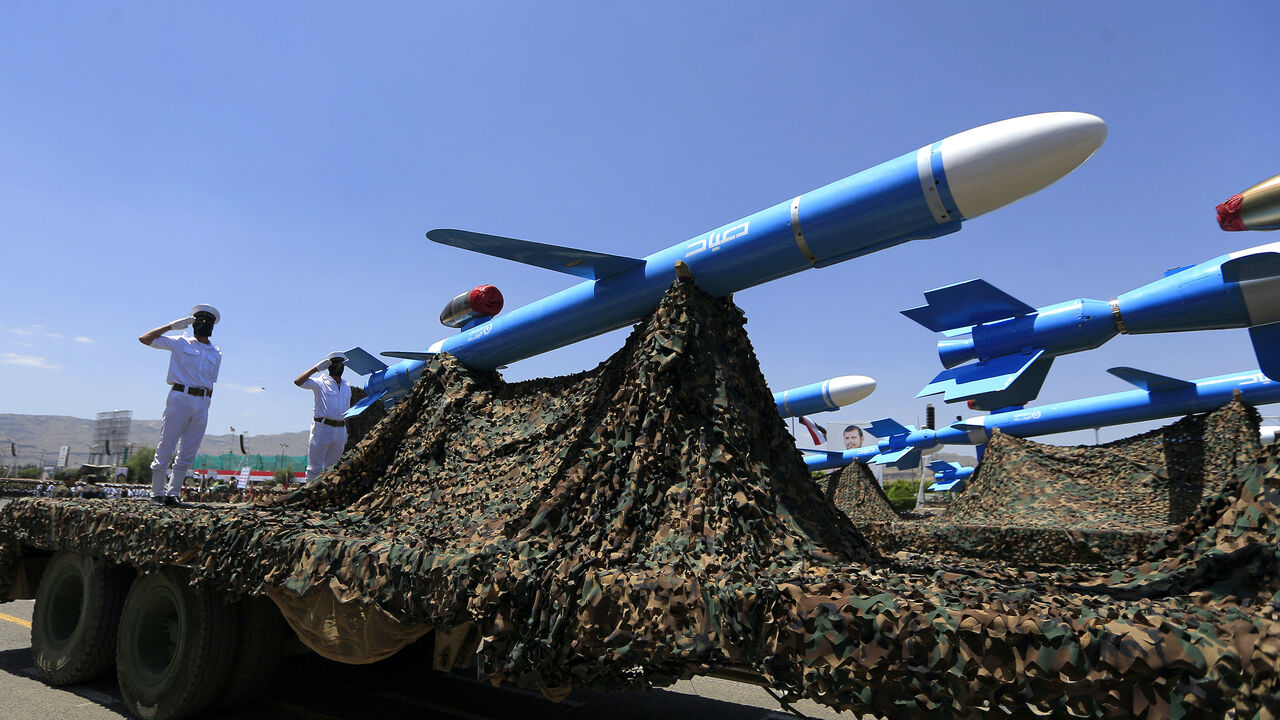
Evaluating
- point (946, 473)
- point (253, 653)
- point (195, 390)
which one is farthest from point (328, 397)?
point (946, 473)

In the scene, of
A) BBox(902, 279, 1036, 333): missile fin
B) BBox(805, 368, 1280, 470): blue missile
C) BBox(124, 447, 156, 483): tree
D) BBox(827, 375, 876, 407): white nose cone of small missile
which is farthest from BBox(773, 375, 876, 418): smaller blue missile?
BBox(124, 447, 156, 483): tree

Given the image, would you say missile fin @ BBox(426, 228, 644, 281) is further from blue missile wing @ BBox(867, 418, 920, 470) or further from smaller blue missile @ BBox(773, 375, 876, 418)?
blue missile wing @ BBox(867, 418, 920, 470)

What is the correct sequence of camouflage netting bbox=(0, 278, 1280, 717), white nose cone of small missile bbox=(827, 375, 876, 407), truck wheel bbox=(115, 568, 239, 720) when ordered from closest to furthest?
camouflage netting bbox=(0, 278, 1280, 717)
truck wheel bbox=(115, 568, 239, 720)
white nose cone of small missile bbox=(827, 375, 876, 407)

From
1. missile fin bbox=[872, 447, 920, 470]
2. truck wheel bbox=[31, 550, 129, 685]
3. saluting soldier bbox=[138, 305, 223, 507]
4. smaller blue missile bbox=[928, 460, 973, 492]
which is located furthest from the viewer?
smaller blue missile bbox=[928, 460, 973, 492]

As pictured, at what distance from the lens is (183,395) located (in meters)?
5.81

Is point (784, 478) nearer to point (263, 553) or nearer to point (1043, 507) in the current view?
point (263, 553)

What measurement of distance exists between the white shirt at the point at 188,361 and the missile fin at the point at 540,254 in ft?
8.82

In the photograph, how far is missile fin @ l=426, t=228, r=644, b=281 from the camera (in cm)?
448

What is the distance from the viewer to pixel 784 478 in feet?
11.9

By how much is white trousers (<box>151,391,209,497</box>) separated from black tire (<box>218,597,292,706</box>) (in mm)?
1941

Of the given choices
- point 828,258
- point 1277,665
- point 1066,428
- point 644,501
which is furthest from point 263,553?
point 1066,428

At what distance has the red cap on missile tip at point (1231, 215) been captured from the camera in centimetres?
366

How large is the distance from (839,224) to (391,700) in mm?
4232

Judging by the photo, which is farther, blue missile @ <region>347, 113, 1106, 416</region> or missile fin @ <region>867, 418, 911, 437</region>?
missile fin @ <region>867, 418, 911, 437</region>
